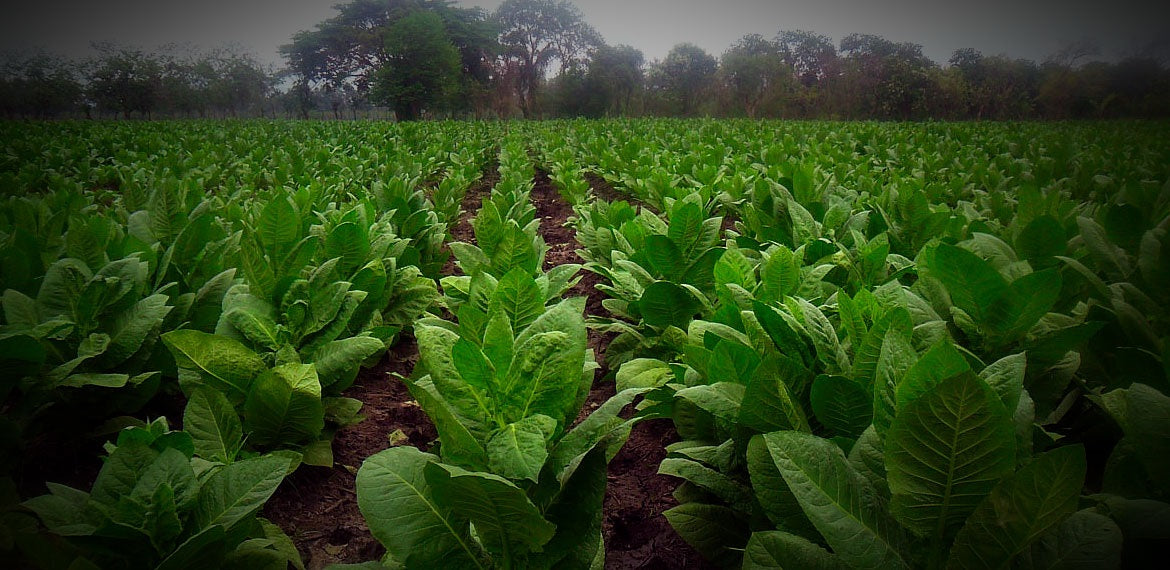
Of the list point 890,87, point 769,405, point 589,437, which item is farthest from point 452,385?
point 890,87

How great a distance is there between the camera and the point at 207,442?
166cm

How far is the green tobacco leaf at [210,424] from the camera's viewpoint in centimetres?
164

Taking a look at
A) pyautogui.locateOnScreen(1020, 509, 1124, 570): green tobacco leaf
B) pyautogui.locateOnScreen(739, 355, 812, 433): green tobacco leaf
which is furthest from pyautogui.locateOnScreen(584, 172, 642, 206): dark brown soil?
pyautogui.locateOnScreen(1020, 509, 1124, 570): green tobacco leaf

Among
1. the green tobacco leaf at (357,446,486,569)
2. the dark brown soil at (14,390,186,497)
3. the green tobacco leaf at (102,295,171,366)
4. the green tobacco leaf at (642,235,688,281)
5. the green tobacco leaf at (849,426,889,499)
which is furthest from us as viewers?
the green tobacco leaf at (642,235,688,281)

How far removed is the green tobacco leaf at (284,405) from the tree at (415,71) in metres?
52.5

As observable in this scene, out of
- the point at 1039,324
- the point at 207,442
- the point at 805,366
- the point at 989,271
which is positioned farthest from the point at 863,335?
the point at 207,442

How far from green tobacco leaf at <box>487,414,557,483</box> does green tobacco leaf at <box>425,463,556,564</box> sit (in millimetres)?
53

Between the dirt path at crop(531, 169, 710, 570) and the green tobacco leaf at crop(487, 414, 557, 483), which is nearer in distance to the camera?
the green tobacco leaf at crop(487, 414, 557, 483)

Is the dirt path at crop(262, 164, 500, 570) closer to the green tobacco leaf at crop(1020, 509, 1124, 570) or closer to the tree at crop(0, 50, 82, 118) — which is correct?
the green tobacco leaf at crop(1020, 509, 1124, 570)

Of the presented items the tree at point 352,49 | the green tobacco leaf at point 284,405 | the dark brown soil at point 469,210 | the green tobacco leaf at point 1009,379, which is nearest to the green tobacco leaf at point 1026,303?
the green tobacco leaf at point 1009,379

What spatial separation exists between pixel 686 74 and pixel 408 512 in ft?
205

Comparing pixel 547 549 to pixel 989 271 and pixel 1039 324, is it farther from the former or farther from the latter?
pixel 1039 324

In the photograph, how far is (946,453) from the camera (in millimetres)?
922

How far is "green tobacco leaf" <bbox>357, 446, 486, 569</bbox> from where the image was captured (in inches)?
46.9
